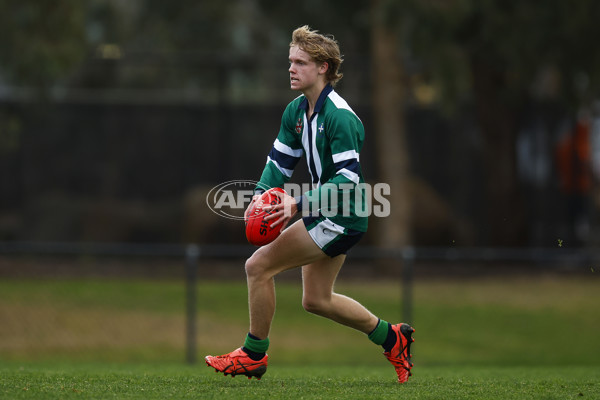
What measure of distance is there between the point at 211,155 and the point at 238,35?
49.3 ft

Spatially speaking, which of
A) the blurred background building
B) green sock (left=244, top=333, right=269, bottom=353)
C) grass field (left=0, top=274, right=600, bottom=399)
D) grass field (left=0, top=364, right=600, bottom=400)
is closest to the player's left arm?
green sock (left=244, top=333, right=269, bottom=353)

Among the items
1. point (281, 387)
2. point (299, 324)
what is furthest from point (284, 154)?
point (299, 324)

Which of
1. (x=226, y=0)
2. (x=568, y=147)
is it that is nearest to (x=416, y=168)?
(x=568, y=147)

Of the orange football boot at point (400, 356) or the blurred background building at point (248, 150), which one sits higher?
the blurred background building at point (248, 150)

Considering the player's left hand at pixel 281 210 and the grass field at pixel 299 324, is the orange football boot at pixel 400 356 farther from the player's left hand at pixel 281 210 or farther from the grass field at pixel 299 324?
the grass field at pixel 299 324

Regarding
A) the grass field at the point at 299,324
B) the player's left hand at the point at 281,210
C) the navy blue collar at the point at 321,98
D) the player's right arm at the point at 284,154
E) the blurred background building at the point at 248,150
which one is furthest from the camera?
the blurred background building at the point at 248,150

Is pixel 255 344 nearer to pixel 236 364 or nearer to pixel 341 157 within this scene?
pixel 236 364

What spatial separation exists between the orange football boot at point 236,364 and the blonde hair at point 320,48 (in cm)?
188

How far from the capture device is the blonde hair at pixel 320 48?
21.0 feet

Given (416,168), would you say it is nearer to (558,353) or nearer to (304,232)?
(558,353)

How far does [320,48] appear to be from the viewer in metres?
6.39

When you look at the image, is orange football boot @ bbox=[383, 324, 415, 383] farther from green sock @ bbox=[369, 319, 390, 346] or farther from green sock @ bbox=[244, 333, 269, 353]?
green sock @ bbox=[244, 333, 269, 353]

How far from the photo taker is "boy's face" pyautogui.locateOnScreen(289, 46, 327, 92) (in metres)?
6.38

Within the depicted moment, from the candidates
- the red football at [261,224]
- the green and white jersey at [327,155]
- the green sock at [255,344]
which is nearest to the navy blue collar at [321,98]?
the green and white jersey at [327,155]
